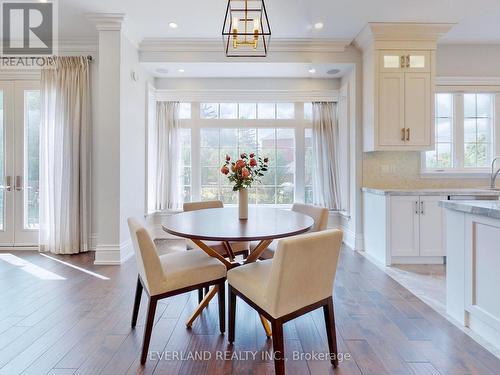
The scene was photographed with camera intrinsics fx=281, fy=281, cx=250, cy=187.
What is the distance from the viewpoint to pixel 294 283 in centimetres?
149

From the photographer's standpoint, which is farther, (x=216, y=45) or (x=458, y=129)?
(x=458, y=129)

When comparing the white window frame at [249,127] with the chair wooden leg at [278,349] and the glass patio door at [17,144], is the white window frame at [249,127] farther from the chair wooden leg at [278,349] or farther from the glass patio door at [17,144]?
the chair wooden leg at [278,349]

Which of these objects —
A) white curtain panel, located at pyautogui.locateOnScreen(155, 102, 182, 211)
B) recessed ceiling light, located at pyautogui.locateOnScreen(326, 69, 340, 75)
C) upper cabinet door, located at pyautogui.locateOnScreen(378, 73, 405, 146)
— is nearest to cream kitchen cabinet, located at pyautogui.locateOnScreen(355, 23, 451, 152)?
upper cabinet door, located at pyautogui.locateOnScreen(378, 73, 405, 146)

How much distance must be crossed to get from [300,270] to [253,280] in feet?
1.08

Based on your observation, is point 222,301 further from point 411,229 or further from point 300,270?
point 411,229

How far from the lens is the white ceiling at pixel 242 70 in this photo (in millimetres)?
4090

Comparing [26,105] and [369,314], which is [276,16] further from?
[26,105]

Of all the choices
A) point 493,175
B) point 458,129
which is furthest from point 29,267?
point 493,175

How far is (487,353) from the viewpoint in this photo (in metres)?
1.78

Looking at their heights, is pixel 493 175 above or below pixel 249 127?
below

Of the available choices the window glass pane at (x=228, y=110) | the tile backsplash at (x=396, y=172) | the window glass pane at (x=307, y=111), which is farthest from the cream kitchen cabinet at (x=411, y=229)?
the window glass pane at (x=228, y=110)

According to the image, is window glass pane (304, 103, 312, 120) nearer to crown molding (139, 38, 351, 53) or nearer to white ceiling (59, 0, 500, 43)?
crown molding (139, 38, 351, 53)

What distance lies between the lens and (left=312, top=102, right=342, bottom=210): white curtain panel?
181 inches

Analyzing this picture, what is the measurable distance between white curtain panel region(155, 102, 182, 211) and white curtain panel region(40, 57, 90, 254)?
3.52 feet
